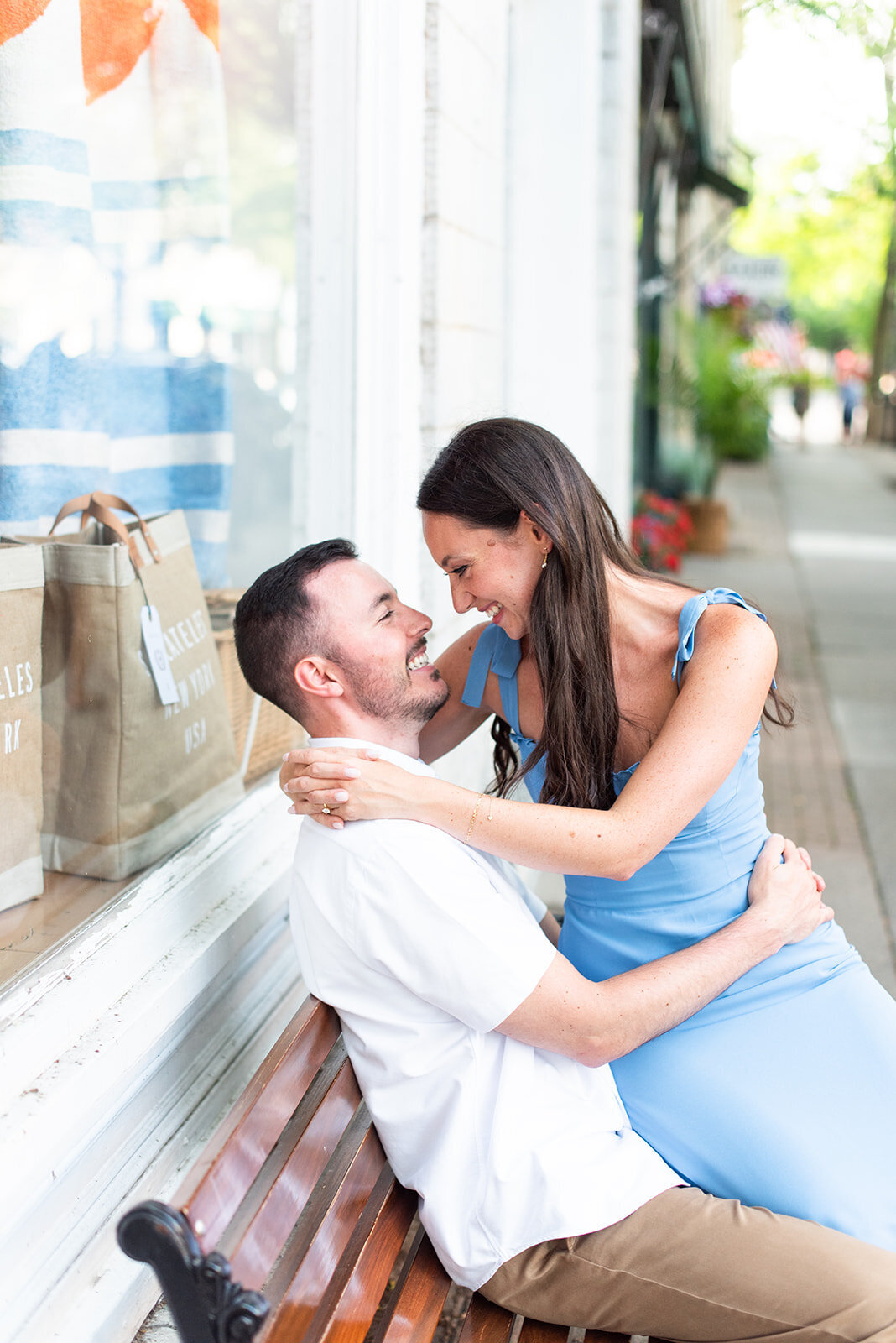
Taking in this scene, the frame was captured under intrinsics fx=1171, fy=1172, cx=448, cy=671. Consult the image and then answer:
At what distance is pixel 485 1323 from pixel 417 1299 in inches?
4.7

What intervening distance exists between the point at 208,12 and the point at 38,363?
96 centimetres

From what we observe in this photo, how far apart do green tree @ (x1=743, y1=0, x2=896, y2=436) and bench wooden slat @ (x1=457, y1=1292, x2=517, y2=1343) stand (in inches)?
→ 821

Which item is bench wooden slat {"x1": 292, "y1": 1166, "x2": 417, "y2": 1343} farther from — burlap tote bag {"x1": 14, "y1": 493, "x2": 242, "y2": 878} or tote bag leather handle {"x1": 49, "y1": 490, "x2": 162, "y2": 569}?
tote bag leather handle {"x1": 49, "y1": 490, "x2": 162, "y2": 569}

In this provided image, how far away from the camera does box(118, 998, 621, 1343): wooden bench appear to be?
3.83 ft

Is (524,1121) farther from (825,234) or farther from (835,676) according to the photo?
(825,234)

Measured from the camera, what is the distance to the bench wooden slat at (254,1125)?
127 centimetres

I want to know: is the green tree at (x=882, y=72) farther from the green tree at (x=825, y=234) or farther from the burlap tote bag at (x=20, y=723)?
the burlap tote bag at (x=20, y=723)

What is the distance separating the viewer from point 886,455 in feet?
84.6

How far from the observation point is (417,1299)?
1.63 m

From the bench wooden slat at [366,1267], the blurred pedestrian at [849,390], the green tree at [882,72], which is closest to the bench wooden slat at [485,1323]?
the bench wooden slat at [366,1267]

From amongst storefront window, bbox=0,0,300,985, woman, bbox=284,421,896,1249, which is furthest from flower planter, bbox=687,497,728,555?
woman, bbox=284,421,896,1249

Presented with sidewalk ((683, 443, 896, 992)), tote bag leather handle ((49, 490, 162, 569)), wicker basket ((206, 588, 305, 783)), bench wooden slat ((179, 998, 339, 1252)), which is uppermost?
tote bag leather handle ((49, 490, 162, 569))

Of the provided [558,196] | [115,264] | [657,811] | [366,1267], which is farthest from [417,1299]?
[558,196]

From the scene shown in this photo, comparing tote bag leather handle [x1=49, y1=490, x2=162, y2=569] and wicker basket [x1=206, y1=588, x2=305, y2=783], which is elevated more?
tote bag leather handle [x1=49, y1=490, x2=162, y2=569]
